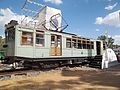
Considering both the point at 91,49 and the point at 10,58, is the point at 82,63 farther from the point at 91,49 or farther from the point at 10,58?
the point at 10,58

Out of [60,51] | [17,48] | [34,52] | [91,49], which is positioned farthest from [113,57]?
[17,48]

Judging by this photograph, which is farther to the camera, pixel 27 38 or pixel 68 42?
pixel 68 42

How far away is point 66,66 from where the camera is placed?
58.3 feet

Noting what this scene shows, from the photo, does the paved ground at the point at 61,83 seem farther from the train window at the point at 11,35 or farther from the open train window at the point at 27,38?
the train window at the point at 11,35

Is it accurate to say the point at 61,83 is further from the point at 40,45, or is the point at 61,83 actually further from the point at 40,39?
the point at 40,39

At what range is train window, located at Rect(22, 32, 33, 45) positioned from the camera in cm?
1341

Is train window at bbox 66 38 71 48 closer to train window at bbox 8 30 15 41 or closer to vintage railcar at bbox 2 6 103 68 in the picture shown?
vintage railcar at bbox 2 6 103 68

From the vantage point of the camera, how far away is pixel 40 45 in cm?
1432

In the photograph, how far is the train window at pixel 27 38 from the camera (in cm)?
1341

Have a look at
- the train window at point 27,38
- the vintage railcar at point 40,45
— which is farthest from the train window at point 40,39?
the train window at point 27,38

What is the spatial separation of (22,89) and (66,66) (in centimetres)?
949

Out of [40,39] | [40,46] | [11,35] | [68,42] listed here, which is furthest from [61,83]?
[68,42]

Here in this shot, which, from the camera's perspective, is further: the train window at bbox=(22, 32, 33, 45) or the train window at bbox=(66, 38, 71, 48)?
the train window at bbox=(66, 38, 71, 48)

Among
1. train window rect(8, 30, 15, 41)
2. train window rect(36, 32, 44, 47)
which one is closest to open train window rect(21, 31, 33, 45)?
train window rect(36, 32, 44, 47)
